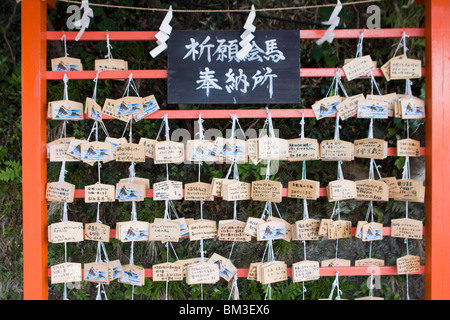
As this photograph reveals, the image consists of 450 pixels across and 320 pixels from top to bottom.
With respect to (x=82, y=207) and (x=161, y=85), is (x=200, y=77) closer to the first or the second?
(x=161, y=85)

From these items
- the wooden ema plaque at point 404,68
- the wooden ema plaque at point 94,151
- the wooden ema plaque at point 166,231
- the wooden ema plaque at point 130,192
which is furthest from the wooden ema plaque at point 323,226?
the wooden ema plaque at point 94,151

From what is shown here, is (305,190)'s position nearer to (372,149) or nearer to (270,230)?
(270,230)

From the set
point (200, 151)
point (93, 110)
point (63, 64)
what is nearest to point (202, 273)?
point (200, 151)

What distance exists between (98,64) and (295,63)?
118 centimetres

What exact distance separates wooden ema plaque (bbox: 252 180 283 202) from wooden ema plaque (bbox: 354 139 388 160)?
0.51 metres

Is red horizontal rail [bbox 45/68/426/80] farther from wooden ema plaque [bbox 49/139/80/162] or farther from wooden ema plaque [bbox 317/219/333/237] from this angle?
wooden ema plaque [bbox 317/219/333/237]

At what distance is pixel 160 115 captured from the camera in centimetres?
214

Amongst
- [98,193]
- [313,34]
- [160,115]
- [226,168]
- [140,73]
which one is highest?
[313,34]

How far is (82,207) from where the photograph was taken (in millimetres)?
2643

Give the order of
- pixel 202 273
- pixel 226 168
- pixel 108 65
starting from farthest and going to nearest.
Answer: pixel 226 168, pixel 108 65, pixel 202 273

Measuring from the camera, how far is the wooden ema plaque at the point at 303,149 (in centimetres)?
208

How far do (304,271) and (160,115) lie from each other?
1.25 metres

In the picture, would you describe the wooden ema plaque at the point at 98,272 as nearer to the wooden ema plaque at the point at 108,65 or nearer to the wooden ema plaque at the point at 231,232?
the wooden ema plaque at the point at 231,232

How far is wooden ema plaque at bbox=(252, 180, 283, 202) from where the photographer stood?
6.72 feet
